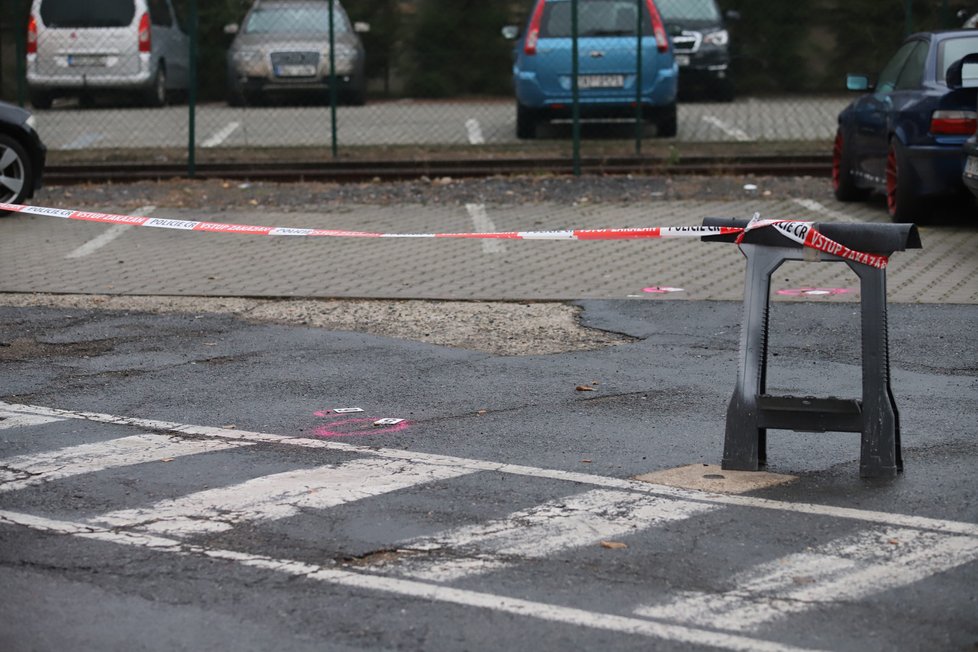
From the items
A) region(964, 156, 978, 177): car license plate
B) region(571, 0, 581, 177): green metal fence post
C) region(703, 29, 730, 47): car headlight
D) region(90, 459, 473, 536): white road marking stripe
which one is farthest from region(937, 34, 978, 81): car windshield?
region(703, 29, 730, 47): car headlight

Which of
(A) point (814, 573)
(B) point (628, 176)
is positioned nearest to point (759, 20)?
(B) point (628, 176)

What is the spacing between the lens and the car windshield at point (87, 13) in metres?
21.5

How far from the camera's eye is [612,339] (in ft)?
30.8

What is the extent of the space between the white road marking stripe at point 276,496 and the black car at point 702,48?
18.4 metres

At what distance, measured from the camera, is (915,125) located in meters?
13.3

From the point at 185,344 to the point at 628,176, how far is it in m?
9.32

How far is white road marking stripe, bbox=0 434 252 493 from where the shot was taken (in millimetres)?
6402

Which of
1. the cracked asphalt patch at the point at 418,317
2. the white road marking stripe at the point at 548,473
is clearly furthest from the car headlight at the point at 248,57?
the white road marking stripe at the point at 548,473

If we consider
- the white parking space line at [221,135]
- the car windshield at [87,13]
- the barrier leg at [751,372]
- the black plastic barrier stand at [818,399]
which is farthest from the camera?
the car windshield at [87,13]

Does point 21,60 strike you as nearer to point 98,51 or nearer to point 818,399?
point 98,51

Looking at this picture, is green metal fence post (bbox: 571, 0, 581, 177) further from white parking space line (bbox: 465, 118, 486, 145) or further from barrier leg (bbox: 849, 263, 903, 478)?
barrier leg (bbox: 849, 263, 903, 478)

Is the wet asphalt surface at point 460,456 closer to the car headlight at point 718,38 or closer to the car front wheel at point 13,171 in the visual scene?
the car front wheel at point 13,171

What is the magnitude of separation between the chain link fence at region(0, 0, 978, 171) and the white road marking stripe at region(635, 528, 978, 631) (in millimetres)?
12943

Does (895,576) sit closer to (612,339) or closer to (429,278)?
(612,339)
